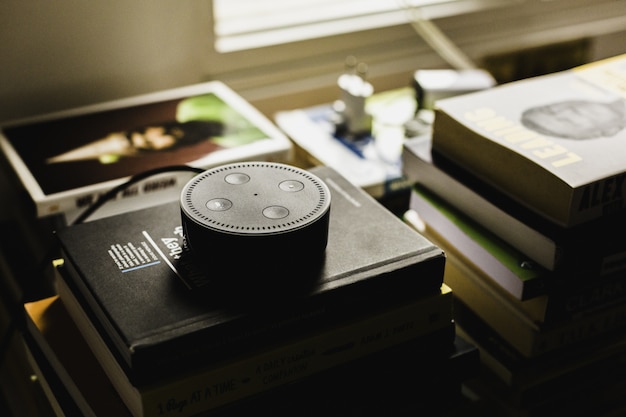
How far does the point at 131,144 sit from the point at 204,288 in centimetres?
38

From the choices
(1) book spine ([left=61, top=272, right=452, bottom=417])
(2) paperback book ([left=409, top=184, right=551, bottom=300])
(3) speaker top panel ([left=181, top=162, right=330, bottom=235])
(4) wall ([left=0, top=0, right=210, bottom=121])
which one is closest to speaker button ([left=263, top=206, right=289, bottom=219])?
(3) speaker top panel ([left=181, top=162, right=330, bottom=235])

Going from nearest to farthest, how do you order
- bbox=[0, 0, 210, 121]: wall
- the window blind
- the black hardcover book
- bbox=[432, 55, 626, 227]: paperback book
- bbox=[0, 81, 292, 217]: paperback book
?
the black hardcover book
bbox=[432, 55, 626, 227]: paperback book
bbox=[0, 81, 292, 217]: paperback book
bbox=[0, 0, 210, 121]: wall
the window blind

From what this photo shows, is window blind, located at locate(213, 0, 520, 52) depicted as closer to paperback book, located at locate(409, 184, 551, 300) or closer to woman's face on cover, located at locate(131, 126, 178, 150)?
woman's face on cover, located at locate(131, 126, 178, 150)

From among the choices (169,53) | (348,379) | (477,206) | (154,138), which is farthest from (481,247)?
(169,53)

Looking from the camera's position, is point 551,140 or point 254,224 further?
point 551,140

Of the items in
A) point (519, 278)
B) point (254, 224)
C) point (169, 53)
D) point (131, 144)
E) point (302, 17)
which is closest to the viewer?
point (254, 224)

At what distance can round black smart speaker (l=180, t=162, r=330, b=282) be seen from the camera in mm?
566

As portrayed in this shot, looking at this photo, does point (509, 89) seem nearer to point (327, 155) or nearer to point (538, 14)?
point (327, 155)

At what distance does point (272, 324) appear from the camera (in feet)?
1.90

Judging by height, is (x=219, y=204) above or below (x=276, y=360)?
above

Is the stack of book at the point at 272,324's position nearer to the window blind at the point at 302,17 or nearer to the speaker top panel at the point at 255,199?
the speaker top panel at the point at 255,199

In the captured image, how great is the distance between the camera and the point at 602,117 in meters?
0.79

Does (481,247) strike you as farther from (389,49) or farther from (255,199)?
(389,49)

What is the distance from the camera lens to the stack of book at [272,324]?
554 millimetres
